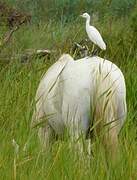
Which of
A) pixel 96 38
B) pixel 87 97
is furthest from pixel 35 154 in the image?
pixel 96 38

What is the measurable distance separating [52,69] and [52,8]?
39.8ft

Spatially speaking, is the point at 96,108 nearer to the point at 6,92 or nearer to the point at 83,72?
the point at 83,72

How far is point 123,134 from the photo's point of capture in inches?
173

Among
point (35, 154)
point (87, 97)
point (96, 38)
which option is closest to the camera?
point (35, 154)

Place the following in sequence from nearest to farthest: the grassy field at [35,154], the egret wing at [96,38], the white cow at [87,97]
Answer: the grassy field at [35,154]
the white cow at [87,97]
the egret wing at [96,38]

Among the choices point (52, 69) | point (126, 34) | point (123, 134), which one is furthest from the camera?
point (126, 34)

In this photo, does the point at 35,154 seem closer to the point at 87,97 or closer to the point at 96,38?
the point at 87,97

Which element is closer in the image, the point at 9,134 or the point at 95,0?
the point at 9,134

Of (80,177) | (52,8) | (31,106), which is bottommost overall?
(80,177)

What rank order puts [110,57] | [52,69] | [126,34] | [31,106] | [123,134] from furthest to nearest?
[126,34] < [110,57] < [52,69] < [123,134] < [31,106]

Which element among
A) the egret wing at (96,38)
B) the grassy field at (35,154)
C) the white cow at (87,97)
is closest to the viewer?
the grassy field at (35,154)

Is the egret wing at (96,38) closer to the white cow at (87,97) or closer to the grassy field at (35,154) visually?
the grassy field at (35,154)

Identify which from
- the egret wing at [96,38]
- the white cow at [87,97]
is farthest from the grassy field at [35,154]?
the egret wing at [96,38]

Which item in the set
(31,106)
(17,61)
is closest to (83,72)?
(31,106)
